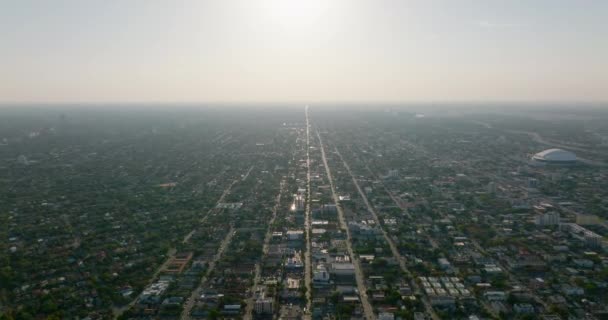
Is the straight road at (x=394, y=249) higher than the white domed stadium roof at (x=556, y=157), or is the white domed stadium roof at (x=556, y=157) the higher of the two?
the white domed stadium roof at (x=556, y=157)

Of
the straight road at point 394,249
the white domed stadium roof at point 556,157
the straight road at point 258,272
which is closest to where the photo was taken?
the straight road at point 258,272

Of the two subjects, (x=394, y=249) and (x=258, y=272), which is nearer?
(x=258, y=272)

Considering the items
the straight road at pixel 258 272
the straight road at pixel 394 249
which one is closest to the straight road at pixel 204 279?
the straight road at pixel 258 272

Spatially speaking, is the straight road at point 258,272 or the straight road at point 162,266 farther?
the straight road at point 162,266

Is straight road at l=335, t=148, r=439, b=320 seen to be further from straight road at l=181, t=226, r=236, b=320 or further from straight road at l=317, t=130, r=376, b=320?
straight road at l=181, t=226, r=236, b=320

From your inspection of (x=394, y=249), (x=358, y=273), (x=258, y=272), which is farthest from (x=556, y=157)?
(x=258, y=272)

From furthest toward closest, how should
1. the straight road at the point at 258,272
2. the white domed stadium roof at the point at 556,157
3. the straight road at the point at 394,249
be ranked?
the white domed stadium roof at the point at 556,157 < the straight road at the point at 394,249 < the straight road at the point at 258,272

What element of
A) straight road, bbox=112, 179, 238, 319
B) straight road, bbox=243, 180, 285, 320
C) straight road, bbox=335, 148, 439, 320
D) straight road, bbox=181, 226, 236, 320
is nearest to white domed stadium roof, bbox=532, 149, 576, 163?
straight road, bbox=335, 148, 439, 320

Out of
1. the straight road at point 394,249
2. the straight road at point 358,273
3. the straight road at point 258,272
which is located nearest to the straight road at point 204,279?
the straight road at point 258,272

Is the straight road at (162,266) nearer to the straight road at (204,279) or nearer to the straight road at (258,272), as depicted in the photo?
the straight road at (204,279)

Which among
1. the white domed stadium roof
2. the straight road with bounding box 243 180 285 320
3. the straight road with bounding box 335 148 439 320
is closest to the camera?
the straight road with bounding box 243 180 285 320

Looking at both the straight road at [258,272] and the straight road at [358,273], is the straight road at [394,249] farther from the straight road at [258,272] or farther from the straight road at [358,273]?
the straight road at [258,272]

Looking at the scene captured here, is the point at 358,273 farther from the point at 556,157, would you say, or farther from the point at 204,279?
the point at 556,157
